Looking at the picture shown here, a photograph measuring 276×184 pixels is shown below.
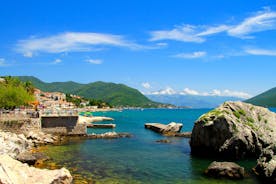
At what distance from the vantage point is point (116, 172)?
33.4 metres

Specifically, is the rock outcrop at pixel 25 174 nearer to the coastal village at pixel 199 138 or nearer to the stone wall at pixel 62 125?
the coastal village at pixel 199 138

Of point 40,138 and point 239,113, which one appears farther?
point 40,138

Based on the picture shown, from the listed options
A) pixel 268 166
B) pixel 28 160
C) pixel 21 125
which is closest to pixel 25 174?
pixel 28 160

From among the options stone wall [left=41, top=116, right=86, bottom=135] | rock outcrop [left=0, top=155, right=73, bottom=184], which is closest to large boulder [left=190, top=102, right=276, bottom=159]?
rock outcrop [left=0, top=155, right=73, bottom=184]

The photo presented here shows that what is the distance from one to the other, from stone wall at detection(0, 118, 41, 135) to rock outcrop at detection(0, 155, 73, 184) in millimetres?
26536

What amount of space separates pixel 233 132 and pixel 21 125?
33.7m

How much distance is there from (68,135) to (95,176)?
30011 millimetres

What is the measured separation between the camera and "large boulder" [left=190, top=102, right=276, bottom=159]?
42062 mm

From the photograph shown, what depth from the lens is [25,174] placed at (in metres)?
25.0

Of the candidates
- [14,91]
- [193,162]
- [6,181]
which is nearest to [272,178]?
[193,162]

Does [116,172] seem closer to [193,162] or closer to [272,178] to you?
[193,162]

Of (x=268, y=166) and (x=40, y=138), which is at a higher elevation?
(x=40, y=138)

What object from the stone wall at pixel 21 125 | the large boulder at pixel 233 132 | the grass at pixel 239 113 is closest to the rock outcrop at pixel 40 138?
the stone wall at pixel 21 125

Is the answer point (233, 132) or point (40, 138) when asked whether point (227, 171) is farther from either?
point (40, 138)
